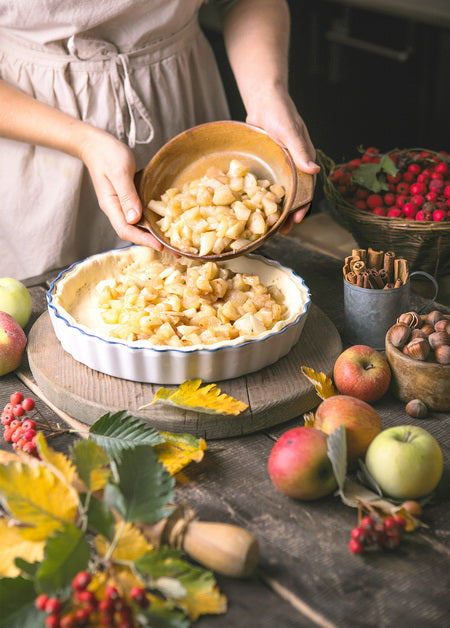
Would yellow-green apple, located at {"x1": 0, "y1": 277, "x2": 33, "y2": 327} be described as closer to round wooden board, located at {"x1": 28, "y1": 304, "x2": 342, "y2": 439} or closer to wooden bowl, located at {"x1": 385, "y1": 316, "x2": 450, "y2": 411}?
round wooden board, located at {"x1": 28, "y1": 304, "x2": 342, "y2": 439}

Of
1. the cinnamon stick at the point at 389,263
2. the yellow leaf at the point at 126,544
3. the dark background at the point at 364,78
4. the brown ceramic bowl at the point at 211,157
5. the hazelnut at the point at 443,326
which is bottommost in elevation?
the dark background at the point at 364,78

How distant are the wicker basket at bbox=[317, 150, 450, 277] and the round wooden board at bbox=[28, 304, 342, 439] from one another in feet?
1.70

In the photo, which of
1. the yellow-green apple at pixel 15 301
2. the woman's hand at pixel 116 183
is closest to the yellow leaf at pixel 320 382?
the woman's hand at pixel 116 183

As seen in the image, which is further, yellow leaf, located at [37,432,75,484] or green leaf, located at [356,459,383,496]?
green leaf, located at [356,459,383,496]

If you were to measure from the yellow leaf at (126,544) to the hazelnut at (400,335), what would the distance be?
0.66 metres

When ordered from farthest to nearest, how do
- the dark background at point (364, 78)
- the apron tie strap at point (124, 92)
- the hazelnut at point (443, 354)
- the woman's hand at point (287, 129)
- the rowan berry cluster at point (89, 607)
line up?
the dark background at point (364, 78) → the apron tie strap at point (124, 92) → the woman's hand at point (287, 129) → the hazelnut at point (443, 354) → the rowan berry cluster at point (89, 607)

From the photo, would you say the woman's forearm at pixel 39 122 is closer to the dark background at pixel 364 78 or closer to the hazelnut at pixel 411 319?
the hazelnut at pixel 411 319

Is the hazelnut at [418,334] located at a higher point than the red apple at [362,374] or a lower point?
higher

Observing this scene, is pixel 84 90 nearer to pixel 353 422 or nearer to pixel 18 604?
pixel 353 422

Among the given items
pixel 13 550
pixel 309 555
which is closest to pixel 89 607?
pixel 13 550

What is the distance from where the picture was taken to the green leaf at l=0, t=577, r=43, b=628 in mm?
974

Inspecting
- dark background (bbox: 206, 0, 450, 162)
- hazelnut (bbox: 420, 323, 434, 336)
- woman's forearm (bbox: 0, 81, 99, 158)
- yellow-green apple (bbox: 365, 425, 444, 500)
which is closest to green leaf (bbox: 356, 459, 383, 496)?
yellow-green apple (bbox: 365, 425, 444, 500)

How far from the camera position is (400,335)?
57.0 inches

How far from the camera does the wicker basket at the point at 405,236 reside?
1993mm
